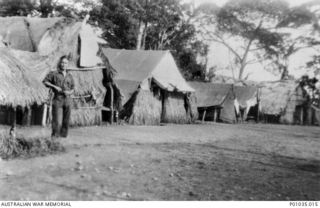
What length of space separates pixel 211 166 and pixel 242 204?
260cm

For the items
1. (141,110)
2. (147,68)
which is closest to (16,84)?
(141,110)

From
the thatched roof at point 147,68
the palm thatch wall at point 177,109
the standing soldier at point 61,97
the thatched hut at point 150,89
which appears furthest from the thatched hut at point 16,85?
the palm thatch wall at point 177,109

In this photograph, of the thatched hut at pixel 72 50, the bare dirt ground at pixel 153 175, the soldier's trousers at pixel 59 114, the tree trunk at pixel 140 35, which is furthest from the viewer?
the tree trunk at pixel 140 35

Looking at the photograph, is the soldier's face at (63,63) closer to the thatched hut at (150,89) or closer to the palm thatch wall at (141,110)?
the thatched hut at (150,89)

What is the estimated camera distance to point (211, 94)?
25828mm

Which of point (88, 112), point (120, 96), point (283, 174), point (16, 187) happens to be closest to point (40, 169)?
point (16, 187)

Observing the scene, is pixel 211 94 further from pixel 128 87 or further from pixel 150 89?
pixel 128 87

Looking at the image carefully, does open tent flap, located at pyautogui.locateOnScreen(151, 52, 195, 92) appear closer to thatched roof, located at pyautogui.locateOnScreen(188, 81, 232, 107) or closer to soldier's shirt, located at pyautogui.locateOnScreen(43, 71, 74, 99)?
thatched roof, located at pyautogui.locateOnScreen(188, 81, 232, 107)

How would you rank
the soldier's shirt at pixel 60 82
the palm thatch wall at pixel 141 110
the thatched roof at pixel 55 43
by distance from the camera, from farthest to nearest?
1. the palm thatch wall at pixel 141 110
2. the thatched roof at pixel 55 43
3. the soldier's shirt at pixel 60 82

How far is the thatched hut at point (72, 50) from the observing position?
42.8 feet

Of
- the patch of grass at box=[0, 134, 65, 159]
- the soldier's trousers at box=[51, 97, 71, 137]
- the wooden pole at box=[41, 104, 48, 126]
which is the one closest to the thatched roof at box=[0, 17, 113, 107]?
the wooden pole at box=[41, 104, 48, 126]

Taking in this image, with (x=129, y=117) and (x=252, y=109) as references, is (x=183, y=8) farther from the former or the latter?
(x=129, y=117)

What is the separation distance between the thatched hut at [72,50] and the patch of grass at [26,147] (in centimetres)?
508

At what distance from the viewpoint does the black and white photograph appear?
569cm
